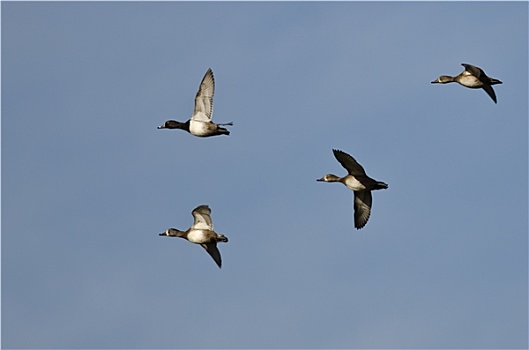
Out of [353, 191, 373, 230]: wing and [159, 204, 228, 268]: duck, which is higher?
[353, 191, 373, 230]: wing

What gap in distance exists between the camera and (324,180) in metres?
44.8

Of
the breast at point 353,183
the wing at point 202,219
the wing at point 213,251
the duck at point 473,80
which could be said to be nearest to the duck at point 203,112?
the wing at point 202,219

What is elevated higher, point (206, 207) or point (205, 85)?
point (205, 85)

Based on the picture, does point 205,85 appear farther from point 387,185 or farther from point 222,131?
point 387,185

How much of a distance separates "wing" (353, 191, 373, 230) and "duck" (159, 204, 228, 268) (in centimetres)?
504

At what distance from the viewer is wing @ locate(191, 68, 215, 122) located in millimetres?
42531

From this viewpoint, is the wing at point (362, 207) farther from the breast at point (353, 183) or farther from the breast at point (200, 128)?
the breast at point (200, 128)

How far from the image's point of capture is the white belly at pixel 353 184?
43384mm

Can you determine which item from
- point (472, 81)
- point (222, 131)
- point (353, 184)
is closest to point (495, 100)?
point (472, 81)

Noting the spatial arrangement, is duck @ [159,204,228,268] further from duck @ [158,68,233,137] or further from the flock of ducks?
duck @ [158,68,233,137]

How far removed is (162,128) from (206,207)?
10.7 ft

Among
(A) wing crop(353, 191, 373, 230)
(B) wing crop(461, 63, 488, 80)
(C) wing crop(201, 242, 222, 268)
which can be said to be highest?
(B) wing crop(461, 63, 488, 80)

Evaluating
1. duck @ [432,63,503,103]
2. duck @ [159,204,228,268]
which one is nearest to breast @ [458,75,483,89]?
duck @ [432,63,503,103]

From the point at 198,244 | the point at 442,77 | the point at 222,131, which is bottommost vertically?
the point at 198,244
